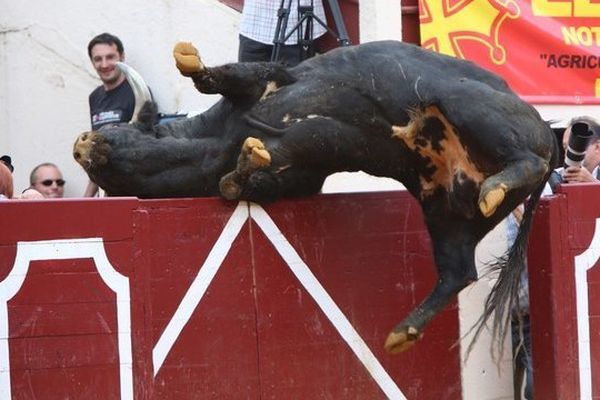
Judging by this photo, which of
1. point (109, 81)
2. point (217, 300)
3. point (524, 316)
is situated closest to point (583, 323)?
point (524, 316)

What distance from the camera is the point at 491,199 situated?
5332 mm

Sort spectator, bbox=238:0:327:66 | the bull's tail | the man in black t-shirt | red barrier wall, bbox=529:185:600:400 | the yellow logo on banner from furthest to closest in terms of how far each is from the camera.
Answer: the man in black t-shirt
the yellow logo on banner
spectator, bbox=238:0:327:66
red barrier wall, bbox=529:185:600:400
the bull's tail

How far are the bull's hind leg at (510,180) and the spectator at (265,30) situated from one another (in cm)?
266

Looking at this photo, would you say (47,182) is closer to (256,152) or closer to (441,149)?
(256,152)

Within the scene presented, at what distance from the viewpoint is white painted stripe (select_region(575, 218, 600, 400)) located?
646 cm

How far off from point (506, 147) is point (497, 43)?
116 inches

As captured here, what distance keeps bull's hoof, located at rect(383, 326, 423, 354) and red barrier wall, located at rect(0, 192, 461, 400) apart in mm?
423

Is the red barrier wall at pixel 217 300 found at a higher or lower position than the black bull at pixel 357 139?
lower

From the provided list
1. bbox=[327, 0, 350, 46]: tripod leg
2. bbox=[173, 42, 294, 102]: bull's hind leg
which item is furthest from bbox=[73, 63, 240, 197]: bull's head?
bbox=[327, 0, 350, 46]: tripod leg

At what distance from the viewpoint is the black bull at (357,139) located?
573 cm

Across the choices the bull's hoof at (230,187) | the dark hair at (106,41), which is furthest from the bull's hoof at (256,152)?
the dark hair at (106,41)

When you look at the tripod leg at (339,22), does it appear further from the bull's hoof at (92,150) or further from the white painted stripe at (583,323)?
the bull's hoof at (92,150)

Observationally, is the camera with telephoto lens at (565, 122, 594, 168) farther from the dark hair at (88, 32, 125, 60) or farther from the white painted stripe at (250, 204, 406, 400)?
the dark hair at (88, 32, 125, 60)

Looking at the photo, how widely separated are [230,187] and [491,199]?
115cm
